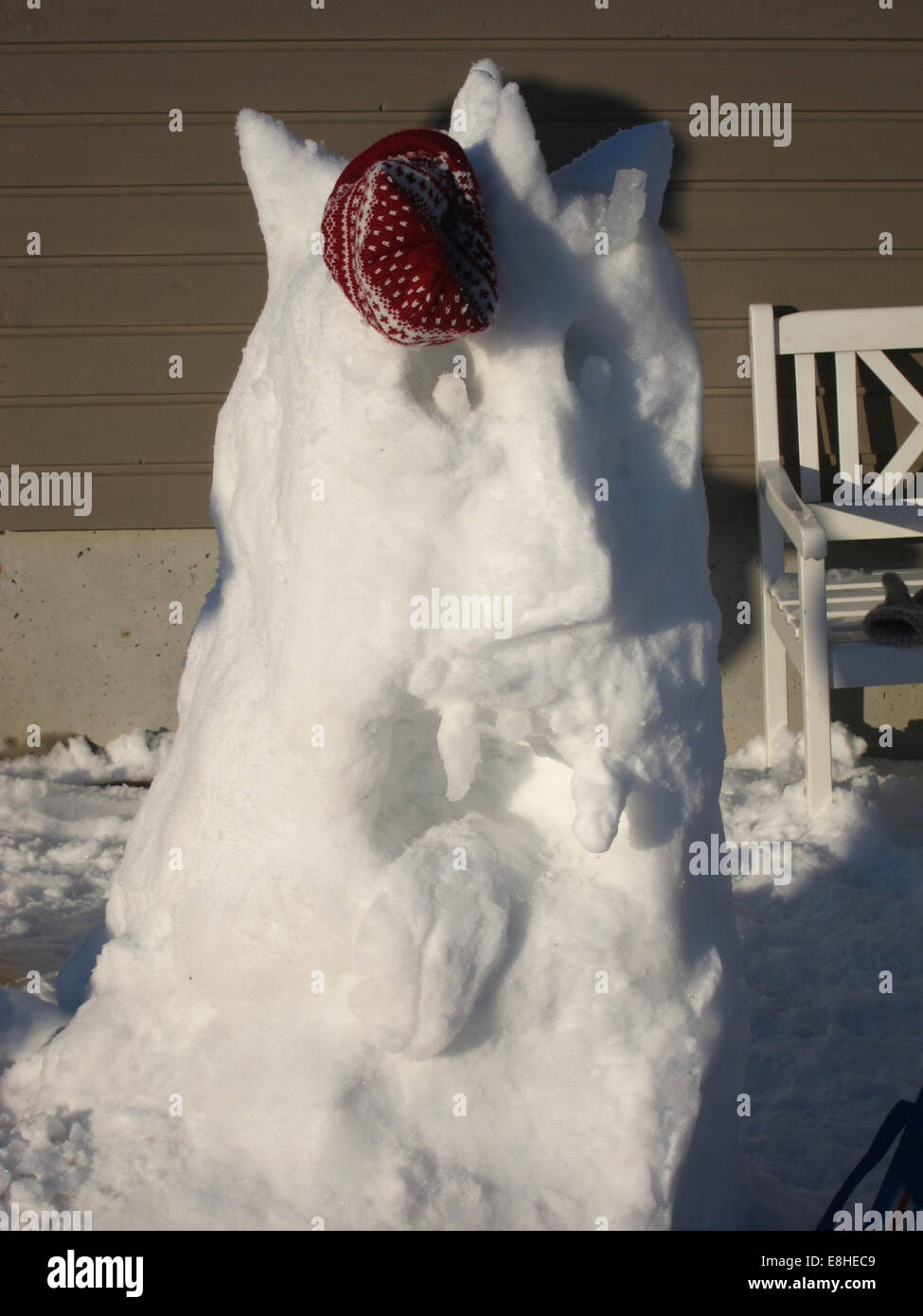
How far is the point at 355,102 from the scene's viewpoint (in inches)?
157

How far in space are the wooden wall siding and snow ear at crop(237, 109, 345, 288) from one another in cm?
235

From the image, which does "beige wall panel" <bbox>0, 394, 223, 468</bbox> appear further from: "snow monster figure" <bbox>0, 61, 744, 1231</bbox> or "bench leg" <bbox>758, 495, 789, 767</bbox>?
"snow monster figure" <bbox>0, 61, 744, 1231</bbox>

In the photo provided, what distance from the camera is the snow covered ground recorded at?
2387 mm

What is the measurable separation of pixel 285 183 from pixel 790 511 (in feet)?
7.73

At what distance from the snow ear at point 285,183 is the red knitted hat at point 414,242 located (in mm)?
340

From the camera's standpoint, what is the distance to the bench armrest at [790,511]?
11.6 feet

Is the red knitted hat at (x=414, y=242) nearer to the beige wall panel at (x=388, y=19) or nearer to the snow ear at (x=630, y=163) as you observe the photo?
the snow ear at (x=630, y=163)

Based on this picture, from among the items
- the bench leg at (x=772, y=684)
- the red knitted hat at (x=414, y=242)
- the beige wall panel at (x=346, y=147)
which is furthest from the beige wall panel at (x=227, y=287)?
the red knitted hat at (x=414, y=242)

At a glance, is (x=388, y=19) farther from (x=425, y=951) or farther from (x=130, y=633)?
(x=425, y=951)

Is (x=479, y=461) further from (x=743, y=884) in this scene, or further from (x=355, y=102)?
(x=355, y=102)

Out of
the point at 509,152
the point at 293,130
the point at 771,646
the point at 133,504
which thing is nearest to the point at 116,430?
the point at 133,504

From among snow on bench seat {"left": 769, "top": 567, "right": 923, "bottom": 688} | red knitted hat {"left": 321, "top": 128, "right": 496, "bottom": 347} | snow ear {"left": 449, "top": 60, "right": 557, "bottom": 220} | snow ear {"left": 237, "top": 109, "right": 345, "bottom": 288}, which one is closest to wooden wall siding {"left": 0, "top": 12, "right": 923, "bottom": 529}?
snow on bench seat {"left": 769, "top": 567, "right": 923, "bottom": 688}

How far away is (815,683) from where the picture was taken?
3.68 metres
